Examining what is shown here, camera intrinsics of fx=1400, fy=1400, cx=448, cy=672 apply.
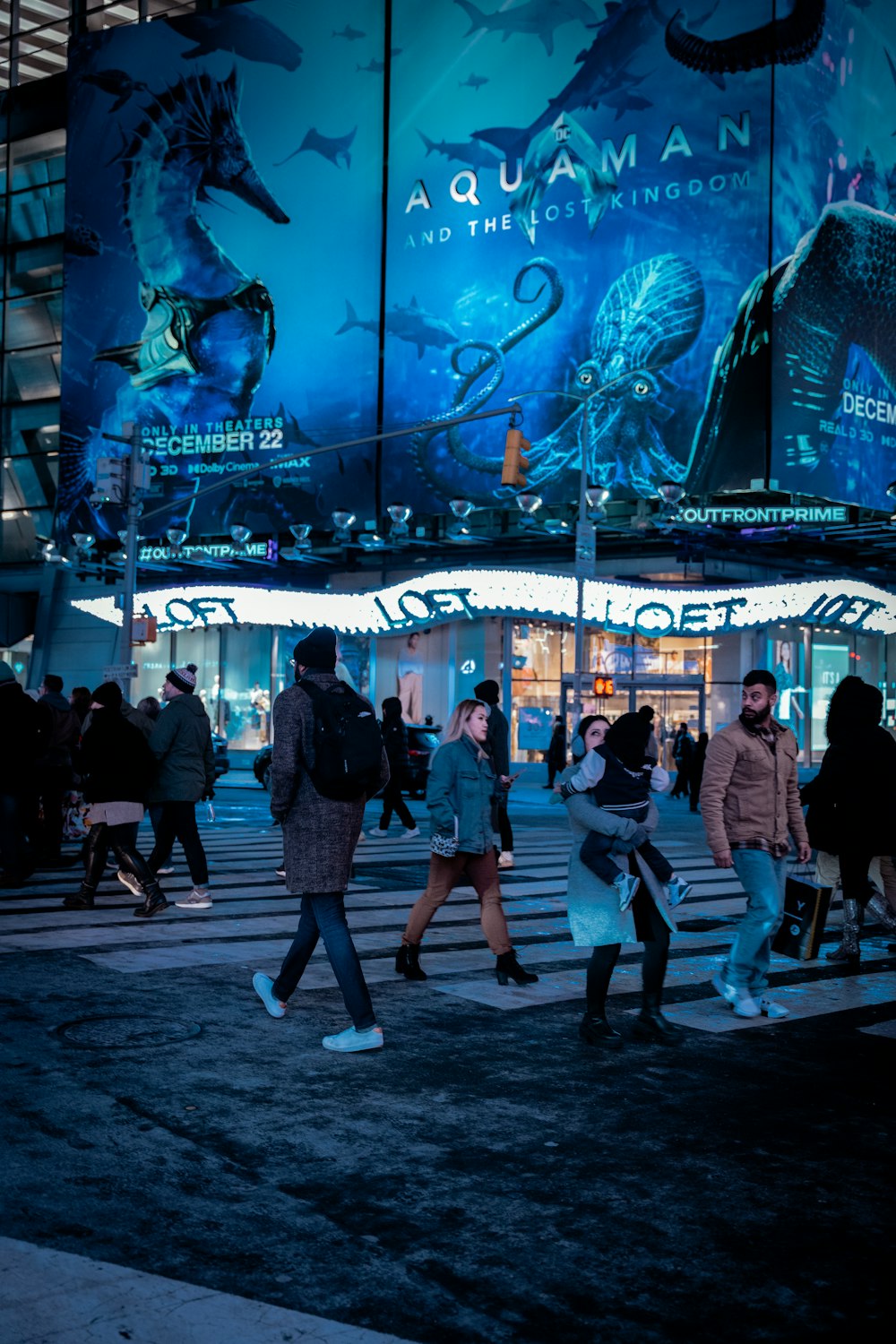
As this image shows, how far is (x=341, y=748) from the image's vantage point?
23.0 feet

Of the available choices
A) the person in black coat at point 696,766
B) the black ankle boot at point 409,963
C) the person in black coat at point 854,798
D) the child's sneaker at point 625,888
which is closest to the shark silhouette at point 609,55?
the person in black coat at point 696,766

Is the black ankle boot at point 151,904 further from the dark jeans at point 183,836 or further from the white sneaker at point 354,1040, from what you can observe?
the white sneaker at point 354,1040

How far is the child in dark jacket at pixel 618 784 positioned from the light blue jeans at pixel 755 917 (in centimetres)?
66

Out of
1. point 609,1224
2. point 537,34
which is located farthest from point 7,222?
point 609,1224

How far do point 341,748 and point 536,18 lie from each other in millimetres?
37922

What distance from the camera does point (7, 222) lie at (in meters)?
52.3

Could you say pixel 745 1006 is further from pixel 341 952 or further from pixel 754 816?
pixel 341 952

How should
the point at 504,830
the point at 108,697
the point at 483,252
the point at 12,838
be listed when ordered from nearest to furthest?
the point at 108,697 < the point at 12,838 < the point at 504,830 < the point at 483,252

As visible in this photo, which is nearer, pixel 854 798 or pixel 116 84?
pixel 854 798

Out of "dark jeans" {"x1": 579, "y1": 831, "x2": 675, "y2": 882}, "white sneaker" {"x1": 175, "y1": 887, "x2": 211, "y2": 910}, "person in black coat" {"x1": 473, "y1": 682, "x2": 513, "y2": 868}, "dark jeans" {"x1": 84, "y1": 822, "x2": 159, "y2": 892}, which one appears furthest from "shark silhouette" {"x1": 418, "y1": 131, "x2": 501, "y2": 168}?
"dark jeans" {"x1": 579, "y1": 831, "x2": 675, "y2": 882}

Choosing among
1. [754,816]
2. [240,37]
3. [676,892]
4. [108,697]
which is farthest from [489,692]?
[240,37]

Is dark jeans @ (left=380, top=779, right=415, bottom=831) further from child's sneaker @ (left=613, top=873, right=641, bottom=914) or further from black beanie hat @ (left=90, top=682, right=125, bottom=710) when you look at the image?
child's sneaker @ (left=613, top=873, right=641, bottom=914)

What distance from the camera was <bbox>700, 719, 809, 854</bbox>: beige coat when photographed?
800cm

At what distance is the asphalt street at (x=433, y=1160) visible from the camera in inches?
162
